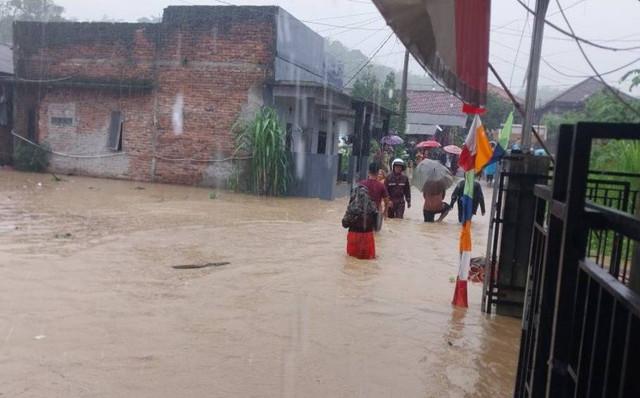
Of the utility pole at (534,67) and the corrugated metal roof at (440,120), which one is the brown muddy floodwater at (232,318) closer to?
the utility pole at (534,67)

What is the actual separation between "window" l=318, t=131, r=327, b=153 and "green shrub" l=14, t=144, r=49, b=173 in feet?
32.8

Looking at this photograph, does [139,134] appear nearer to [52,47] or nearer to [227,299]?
[52,47]

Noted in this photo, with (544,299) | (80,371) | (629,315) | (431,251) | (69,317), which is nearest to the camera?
(629,315)

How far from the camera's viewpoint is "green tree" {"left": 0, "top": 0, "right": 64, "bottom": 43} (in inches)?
1870

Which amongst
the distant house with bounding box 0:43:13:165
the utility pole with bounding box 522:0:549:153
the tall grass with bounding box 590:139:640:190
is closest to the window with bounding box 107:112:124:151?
the distant house with bounding box 0:43:13:165

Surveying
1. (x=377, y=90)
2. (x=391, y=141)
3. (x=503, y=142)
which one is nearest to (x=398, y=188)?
(x=503, y=142)

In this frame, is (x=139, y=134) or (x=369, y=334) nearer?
(x=369, y=334)

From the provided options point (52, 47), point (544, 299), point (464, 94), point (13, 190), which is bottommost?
point (13, 190)

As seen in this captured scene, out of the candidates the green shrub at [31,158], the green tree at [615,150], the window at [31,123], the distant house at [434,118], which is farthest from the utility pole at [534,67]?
the distant house at [434,118]

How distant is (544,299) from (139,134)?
19.2 m

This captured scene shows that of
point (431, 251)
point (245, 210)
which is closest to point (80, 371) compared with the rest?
point (431, 251)

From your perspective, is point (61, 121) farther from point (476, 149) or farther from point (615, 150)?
point (476, 149)

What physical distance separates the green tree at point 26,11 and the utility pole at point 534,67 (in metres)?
48.6

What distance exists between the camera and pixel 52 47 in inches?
816
